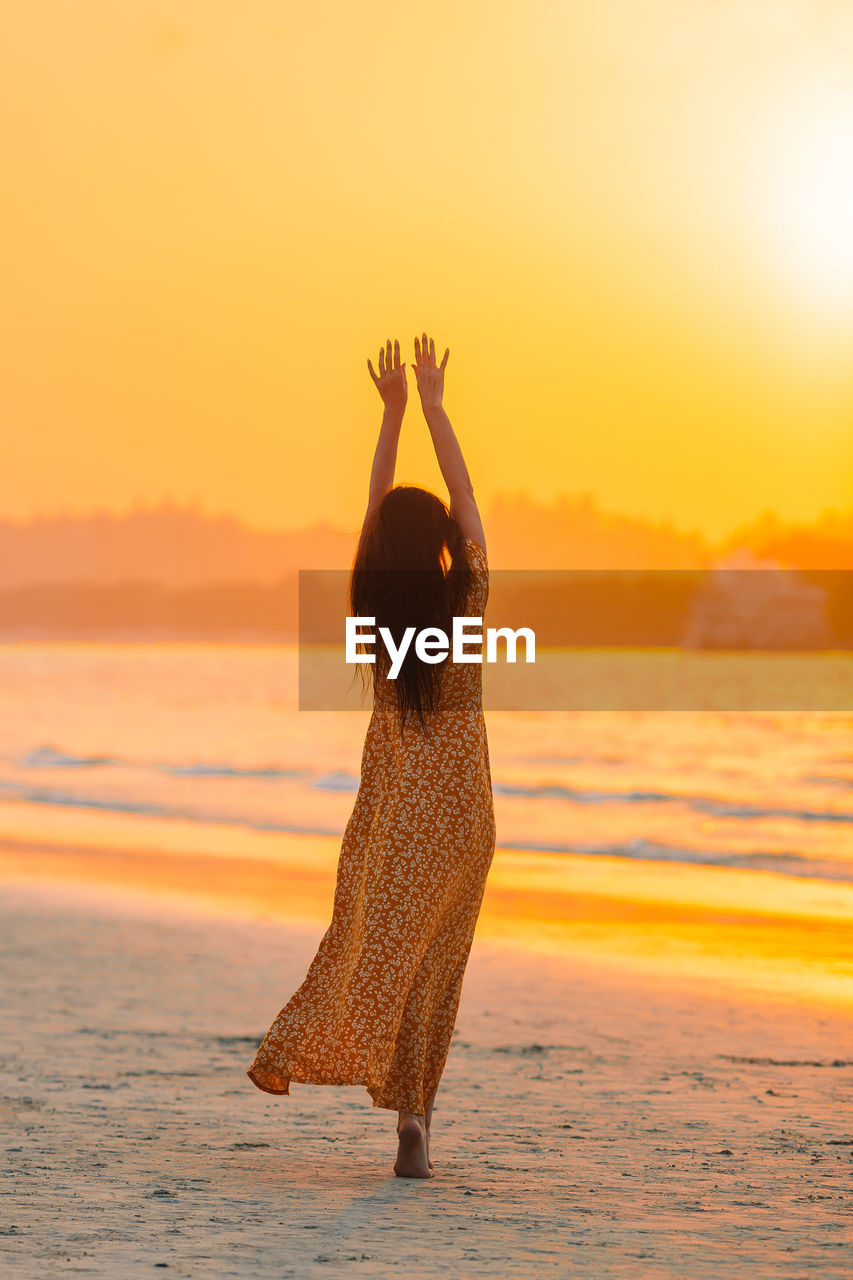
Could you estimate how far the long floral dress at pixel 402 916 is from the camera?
4.31 metres

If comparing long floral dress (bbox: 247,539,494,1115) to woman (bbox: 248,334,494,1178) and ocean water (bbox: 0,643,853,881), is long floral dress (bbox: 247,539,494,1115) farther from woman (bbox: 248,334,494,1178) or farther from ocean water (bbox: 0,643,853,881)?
ocean water (bbox: 0,643,853,881)

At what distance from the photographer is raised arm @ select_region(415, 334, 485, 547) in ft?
14.6

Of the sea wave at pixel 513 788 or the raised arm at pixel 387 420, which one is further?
the sea wave at pixel 513 788

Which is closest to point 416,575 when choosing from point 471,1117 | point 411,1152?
point 411,1152

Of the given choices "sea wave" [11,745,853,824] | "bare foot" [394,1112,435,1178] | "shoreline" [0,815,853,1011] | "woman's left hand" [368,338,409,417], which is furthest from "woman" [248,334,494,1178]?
"sea wave" [11,745,853,824]

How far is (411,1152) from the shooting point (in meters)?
4.35

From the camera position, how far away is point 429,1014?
14.5ft

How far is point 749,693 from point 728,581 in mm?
17819

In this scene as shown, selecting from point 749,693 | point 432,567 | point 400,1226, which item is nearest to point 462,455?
point 432,567

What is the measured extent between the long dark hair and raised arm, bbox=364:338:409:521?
0.13 metres

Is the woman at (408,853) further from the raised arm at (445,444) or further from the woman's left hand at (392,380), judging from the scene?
the woman's left hand at (392,380)

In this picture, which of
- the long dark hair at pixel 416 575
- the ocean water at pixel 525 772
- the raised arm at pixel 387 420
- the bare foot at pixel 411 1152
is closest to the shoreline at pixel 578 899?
the ocean water at pixel 525 772

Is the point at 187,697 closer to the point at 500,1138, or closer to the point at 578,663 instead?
the point at 578,663

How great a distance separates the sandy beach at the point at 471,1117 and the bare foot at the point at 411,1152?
82 mm
